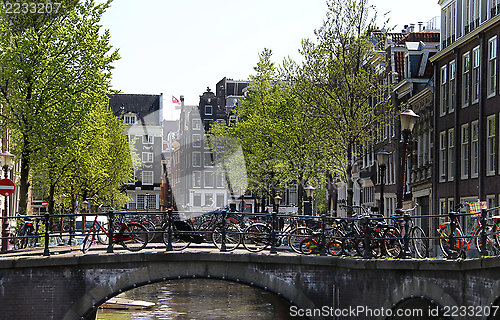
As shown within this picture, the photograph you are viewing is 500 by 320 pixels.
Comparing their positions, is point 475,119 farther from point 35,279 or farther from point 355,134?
point 35,279

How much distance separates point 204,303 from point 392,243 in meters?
20.3

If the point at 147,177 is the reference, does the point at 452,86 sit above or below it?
above

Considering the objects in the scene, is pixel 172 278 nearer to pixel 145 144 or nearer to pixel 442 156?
pixel 442 156

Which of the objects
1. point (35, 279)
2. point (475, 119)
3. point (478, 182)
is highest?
point (475, 119)

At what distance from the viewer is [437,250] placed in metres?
20.7

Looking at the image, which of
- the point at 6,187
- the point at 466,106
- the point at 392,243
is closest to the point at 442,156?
the point at 466,106

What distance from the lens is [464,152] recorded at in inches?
1537

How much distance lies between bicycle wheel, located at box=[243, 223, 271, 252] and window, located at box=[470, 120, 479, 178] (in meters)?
15.1

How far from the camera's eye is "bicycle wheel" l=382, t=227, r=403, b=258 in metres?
21.3

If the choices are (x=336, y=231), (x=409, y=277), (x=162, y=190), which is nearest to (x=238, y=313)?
(x=336, y=231)

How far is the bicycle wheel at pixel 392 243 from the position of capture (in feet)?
69.9

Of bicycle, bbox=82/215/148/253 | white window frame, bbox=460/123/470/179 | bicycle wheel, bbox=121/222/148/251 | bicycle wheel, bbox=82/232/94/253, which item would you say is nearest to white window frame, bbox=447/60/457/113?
white window frame, bbox=460/123/470/179

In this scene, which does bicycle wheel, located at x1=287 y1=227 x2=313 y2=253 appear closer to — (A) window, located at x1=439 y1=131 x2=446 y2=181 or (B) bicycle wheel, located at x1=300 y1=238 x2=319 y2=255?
(B) bicycle wheel, located at x1=300 y1=238 x2=319 y2=255

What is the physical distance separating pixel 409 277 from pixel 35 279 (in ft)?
30.1
